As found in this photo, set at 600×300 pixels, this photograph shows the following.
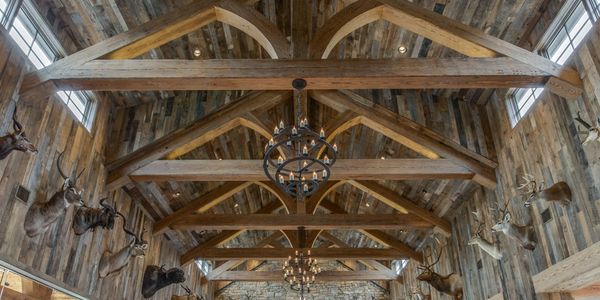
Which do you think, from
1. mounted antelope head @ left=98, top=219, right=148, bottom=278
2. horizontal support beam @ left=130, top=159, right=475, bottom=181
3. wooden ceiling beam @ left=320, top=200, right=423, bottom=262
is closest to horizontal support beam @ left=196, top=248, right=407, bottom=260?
wooden ceiling beam @ left=320, top=200, right=423, bottom=262

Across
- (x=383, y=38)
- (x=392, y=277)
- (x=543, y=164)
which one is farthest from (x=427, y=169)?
(x=392, y=277)

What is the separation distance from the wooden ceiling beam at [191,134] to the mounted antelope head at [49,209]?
1880 mm

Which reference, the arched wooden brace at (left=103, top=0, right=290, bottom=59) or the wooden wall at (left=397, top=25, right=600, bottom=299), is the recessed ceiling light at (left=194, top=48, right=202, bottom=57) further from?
the wooden wall at (left=397, top=25, right=600, bottom=299)

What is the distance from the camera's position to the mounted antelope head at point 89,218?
6539mm

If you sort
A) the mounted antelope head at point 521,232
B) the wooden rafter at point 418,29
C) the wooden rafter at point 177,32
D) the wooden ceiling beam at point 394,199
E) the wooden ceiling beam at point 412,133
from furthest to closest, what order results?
1. the wooden ceiling beam at point 394,199
2. the wooden ceiling beam at point 412,133
3. the mounted antelope head at point 521,232
4. the wooden rafter at point 418,29
5. the wooden rafter at point 177,32

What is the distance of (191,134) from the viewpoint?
27.1 feet

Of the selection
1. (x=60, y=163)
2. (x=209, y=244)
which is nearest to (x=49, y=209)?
(x=60, y=163)

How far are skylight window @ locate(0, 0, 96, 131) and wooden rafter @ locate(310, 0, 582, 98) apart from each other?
374cm

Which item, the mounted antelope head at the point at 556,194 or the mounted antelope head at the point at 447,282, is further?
the mounted antelope head at the point at 447,282

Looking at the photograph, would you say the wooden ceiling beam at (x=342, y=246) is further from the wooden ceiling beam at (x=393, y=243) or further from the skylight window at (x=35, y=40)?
the skylight window at (x=35, y=40)

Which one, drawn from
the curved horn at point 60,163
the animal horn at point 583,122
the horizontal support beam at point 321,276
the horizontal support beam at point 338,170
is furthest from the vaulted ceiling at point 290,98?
the horizontal support beam at point 321,276

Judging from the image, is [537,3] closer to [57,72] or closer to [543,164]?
[543,164]

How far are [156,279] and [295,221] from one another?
133 inches

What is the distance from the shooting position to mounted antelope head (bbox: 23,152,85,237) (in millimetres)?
5473
